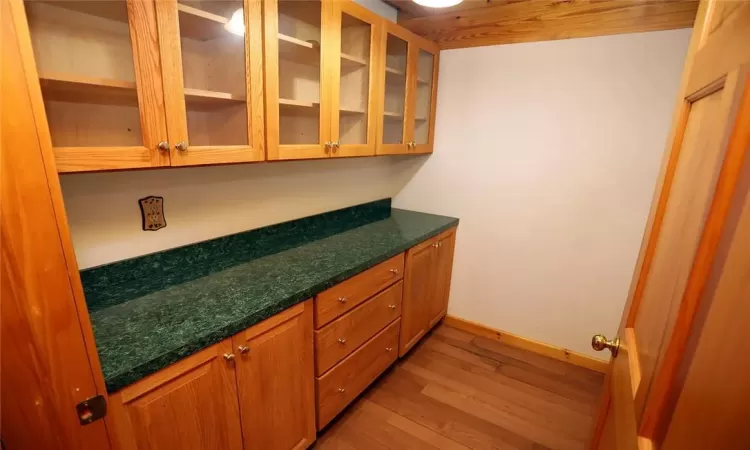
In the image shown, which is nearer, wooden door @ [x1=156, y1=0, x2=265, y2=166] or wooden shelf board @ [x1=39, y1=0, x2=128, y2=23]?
wooden shelf board @ [x1=39, y1=0, x2=128, y2=23]

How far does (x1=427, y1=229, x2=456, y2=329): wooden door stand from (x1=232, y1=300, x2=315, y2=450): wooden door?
120cm

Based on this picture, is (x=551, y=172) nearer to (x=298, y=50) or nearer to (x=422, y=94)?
(x=422, y=94)

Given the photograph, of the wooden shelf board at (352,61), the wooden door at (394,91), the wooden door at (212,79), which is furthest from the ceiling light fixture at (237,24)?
the wooden door at (394,91)

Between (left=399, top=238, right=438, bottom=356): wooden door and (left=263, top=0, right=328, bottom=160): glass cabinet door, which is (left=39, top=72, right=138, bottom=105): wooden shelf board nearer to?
(left=263, top=0, right=328, bottom=160): glass cabinet door

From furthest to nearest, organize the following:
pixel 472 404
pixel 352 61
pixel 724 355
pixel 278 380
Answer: pixel 472 404 < pixel 352 61 < pixel 278 380 < pixel 724 355

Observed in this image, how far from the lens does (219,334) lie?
3.51 feet

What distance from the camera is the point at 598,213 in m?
2.12

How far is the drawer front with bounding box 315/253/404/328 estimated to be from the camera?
1.48m

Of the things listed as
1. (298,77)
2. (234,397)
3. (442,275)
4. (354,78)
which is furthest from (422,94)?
(234,397)

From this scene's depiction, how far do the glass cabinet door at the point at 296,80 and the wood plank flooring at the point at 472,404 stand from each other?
4.54 feet

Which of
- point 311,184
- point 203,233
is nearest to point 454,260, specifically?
point 311,184

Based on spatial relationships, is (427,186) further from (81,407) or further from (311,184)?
(81,407)

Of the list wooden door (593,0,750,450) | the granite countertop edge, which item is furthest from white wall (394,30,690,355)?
wooden door (593,0,750,450)

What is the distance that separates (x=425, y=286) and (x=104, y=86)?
1.90 metres
